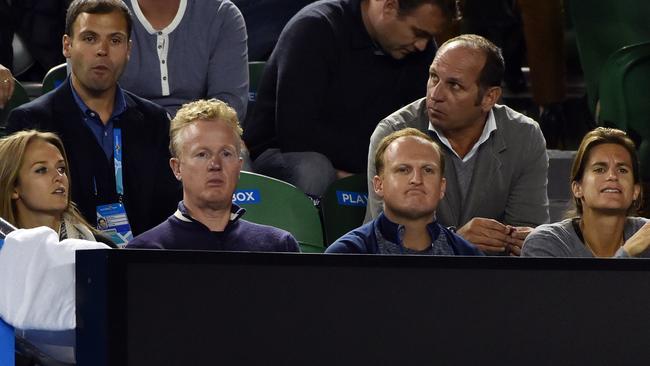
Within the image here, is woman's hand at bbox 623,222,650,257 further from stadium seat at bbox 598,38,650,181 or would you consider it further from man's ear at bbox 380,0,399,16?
stadium seat at bbox 598,38,650,181

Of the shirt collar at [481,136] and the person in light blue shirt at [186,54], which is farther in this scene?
the person in light blue shirt at [186,54]

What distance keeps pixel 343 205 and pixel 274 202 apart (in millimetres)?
263

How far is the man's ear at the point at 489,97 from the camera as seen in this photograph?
362cm

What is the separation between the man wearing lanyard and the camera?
3.29 meters

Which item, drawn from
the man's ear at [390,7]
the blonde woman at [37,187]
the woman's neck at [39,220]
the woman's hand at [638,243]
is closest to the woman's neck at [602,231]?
the woman's hand at [638,243]

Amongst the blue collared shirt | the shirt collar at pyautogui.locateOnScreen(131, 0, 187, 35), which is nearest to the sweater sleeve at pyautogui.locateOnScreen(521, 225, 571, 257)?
the blue collared shirt

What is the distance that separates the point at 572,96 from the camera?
5.42 metres

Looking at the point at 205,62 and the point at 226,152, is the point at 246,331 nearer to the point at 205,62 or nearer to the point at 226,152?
the point at 226,152

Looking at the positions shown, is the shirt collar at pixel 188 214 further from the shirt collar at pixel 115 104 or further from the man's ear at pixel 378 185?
the shirt collar at pixel 115 104

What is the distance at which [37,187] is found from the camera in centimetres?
292

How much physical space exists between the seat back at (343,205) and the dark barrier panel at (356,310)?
233 centimetres

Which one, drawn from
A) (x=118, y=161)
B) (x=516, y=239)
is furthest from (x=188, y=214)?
(x=516, y=239)

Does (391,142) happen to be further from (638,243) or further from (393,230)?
(638,243)

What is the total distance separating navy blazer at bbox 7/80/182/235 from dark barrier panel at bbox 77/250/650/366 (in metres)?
2.06
